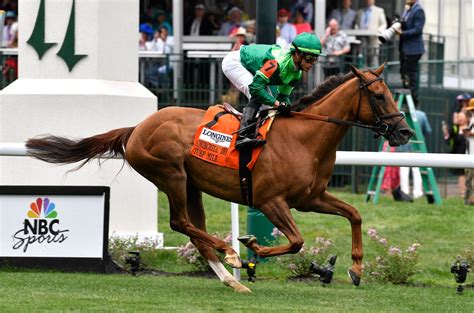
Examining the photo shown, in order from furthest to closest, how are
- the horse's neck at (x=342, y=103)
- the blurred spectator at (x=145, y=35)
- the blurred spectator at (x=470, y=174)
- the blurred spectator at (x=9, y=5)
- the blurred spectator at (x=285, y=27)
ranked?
the blurred spectator at (x=9, y=5) < the blurred spectator at (x=145, y=35) < the blurred spectator at (x=285, y=27) < the blurred spectator at (x=470, y=174) < the horse's neck at (x=342, y=103)

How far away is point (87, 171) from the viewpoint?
1208cm

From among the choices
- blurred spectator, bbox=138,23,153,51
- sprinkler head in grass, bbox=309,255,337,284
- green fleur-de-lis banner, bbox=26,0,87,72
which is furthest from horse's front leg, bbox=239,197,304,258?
blurred spectator, bbox=138,23,153,51

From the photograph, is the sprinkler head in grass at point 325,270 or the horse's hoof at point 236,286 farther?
the sprinkler head in grass at point 325,270

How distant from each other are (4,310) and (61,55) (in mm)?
4775

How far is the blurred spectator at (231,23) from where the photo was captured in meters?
18.6

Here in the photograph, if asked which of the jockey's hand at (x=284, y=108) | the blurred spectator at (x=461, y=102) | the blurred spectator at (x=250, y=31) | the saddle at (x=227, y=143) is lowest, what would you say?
the blurred spectator at (x=461, y=102)

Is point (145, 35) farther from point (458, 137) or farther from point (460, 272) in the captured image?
point (460, 272)

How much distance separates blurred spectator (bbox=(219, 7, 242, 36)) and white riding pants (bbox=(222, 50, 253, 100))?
8619 mm

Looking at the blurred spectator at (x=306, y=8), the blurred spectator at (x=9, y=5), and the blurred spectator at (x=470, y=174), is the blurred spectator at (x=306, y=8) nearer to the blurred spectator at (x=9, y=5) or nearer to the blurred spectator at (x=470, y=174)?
the blurred spectator at (x=470, y=174)

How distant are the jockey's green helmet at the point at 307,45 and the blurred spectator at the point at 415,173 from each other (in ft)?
20.7

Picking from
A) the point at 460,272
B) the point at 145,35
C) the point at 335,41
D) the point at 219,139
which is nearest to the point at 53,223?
A: the point at 219,139

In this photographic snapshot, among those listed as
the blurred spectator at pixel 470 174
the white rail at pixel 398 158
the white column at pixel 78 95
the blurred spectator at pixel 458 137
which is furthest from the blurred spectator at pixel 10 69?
the white rail at pixel 398 158

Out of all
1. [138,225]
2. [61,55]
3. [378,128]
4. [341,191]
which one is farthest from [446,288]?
[341,191]

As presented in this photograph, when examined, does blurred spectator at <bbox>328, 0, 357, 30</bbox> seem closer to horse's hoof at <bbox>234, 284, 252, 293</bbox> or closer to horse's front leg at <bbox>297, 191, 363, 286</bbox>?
horse's front leg at <bbox>297, 191, 363, 286</bbox>
